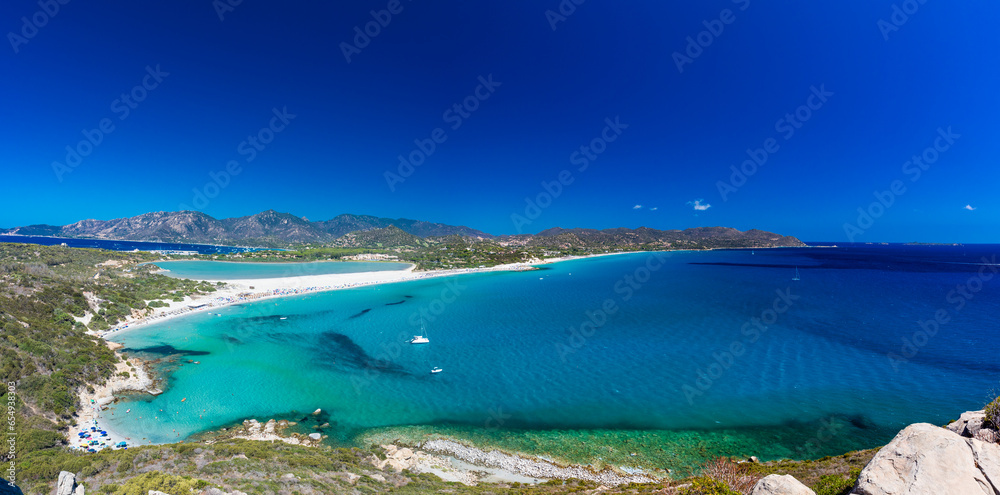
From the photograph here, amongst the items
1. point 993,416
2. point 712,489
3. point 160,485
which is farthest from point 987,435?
point 160,485

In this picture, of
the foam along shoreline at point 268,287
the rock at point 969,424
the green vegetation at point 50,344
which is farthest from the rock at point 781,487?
the foam along shoreline at point 268,287

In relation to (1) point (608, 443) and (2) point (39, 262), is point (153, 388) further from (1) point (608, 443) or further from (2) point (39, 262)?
(2) point (39, 262)

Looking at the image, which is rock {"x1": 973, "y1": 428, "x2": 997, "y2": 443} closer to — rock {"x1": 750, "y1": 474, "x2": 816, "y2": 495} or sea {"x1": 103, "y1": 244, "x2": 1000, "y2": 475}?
rock {"x1": 750, "y1": 474, "x2": 816, "y2": 495}

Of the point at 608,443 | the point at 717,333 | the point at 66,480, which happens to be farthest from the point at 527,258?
the point at 66,480

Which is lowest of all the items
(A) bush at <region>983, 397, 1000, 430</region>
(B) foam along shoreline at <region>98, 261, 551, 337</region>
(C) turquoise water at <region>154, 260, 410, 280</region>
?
(A) bush at <region>983, 397, 1000, 430</region>

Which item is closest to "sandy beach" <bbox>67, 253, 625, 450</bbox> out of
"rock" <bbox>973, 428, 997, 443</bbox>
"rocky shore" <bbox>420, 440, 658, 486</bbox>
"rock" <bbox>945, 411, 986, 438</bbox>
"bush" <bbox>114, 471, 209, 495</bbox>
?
"bush" <bbox>114, 471, 209, 495</bbox>
